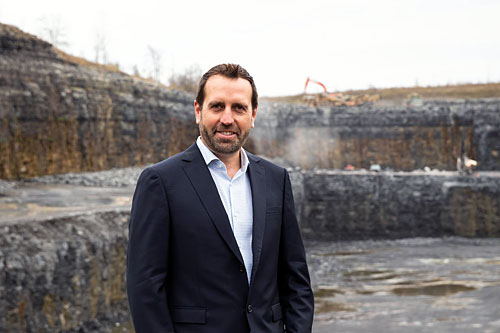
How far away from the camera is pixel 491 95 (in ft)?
139

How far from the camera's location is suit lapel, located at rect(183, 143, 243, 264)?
2582 mm

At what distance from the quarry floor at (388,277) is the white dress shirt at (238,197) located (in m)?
7.07

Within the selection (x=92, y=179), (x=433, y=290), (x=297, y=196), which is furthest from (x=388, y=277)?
(x=92, y=179)

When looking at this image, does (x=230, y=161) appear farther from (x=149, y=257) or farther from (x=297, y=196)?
(x=297, y=196)

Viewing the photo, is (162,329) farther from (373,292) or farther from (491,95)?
(491,95)

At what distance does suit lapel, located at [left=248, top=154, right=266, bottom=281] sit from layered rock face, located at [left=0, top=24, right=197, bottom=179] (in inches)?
639

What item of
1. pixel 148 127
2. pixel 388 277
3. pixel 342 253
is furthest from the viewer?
pixel 148 127

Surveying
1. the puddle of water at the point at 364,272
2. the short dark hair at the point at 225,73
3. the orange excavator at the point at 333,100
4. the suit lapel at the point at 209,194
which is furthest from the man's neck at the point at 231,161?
the orange excavator at the point at 333,100

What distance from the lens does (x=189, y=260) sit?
2586 mm

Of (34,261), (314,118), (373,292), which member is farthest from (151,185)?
(314,118)

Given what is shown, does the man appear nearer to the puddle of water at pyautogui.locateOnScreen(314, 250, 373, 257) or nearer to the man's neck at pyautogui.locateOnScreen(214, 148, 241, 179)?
the man's neck at pyautogui.locateOnScreen(214, 148, 241, 179)

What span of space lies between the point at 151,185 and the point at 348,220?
841 inches

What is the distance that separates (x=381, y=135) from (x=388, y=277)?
15.3 metres

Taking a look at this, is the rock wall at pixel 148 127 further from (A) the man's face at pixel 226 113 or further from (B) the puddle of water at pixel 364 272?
(A) the man's face at pixel 226 113
